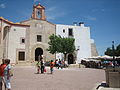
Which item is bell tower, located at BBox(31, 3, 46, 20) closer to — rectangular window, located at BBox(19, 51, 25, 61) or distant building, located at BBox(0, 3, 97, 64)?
distant building, located at BBox(0, 3, 97, 64)

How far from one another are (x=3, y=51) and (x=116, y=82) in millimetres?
25527

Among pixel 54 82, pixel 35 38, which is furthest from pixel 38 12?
pixel 54 82

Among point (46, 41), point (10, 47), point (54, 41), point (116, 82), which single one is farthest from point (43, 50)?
point (116, 82)

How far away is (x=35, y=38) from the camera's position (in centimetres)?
3388

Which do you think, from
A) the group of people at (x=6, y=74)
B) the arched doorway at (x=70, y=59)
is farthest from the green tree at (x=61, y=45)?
the group of people at (x=6, y=74)

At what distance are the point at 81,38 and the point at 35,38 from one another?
36.8ft

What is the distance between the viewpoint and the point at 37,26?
3453cm

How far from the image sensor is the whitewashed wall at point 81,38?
36.9 metres

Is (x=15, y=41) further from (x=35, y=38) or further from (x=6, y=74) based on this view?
(x=6, y=74)

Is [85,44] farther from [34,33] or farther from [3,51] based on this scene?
[3,51]

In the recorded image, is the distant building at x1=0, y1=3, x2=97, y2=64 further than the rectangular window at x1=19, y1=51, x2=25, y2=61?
No

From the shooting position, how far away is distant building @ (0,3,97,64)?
1196 inches

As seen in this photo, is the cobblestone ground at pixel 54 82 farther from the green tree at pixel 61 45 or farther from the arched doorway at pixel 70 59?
the arched doorway at pixel 70 59

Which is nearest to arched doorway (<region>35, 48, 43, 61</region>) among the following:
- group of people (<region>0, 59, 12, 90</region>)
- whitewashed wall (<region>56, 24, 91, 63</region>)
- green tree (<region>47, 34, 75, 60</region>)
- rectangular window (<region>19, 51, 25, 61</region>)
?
rectangular window (<region>19, 51, 25, 61</region>)
